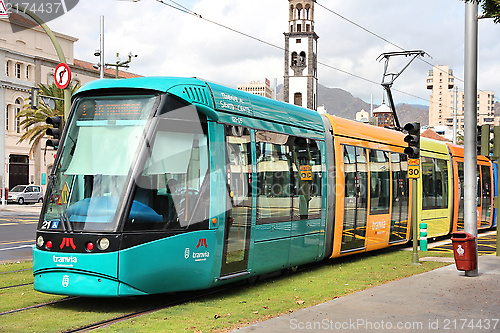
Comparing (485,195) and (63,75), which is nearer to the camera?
(63,75)

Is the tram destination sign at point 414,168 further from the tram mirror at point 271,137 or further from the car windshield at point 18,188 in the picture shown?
the car windshield at point 18,188

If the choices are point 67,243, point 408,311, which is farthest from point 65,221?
point 408,311

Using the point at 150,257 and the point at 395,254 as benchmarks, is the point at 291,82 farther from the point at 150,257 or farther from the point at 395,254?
the point at 150,257

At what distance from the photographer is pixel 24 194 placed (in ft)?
165

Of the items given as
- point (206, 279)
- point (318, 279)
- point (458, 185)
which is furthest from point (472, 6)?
point (458, 185)

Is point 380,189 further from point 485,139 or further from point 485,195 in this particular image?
point 485,195

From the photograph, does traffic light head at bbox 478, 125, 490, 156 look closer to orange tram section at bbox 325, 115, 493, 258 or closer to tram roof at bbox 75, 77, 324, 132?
orange tram section at bbox 325, 115, 493, 258

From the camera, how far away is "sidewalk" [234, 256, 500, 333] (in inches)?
296

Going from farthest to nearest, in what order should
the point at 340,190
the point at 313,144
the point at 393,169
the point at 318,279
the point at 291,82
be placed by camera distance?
the point at 291,82 → the point at 393,169 → the point at 340,190 → the point at 313,144 → the point at 318,279

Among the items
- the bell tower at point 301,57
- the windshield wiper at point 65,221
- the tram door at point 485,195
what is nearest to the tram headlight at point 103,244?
the windshield wiper at point 65,221

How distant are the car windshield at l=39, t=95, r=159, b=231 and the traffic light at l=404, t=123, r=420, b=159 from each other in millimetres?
7416

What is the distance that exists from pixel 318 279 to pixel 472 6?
655 cm

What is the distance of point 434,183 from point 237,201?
463 inches

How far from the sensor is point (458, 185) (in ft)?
71.2
